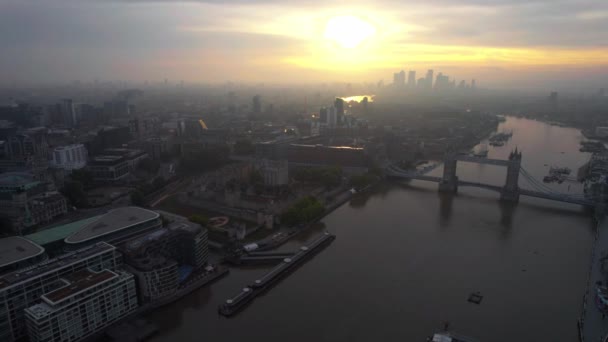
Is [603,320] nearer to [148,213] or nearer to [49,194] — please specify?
[148,213]

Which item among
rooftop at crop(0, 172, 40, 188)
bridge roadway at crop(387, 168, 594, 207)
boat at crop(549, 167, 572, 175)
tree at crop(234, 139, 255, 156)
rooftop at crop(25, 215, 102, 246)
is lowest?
boat at crop(549, 167, 572, 175)

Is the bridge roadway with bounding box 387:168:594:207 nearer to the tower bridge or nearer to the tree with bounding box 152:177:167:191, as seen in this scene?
the tower bridge

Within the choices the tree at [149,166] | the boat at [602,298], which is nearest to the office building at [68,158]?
the tree at [149,166]

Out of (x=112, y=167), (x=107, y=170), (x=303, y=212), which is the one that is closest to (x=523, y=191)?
(x=303, y=212)

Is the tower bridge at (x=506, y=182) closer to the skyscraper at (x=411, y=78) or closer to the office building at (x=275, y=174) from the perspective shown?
the office building at (x=275, y=174)

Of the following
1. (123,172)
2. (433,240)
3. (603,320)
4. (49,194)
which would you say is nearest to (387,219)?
(433,240)

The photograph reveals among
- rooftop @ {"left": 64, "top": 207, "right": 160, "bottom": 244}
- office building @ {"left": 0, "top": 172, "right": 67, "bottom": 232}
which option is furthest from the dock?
office building @ {"left": 0, "top": 172, "right": 67, "bottom": 232}
